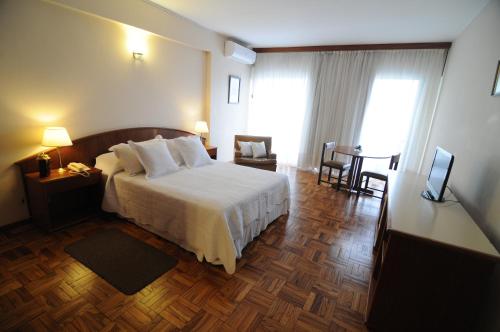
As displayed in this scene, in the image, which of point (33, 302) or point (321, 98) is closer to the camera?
point (33, 302)

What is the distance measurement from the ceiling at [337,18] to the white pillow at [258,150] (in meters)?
1.94

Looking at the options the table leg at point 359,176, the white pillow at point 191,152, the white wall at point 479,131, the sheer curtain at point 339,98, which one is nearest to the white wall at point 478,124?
the white wall at point 479,131

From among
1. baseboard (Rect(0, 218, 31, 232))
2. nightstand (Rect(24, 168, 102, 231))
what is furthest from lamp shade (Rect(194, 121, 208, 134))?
baseboard (Rect(0, 218, 31, 232))

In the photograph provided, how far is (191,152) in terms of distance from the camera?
3.21m

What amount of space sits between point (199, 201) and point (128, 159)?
1.16 meters

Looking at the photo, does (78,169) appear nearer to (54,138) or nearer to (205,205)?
(54,138)

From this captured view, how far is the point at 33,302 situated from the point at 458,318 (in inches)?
107

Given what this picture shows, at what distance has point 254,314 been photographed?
165cm

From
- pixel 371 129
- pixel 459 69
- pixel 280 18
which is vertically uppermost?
pixel 280 18

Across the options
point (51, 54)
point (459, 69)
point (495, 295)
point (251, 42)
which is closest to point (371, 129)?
point (459, 69)

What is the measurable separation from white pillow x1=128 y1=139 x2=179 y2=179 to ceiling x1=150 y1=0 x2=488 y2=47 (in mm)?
1913

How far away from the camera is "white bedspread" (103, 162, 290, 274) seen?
2025 millimetres

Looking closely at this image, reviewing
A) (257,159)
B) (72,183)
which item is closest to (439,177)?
(257,159)

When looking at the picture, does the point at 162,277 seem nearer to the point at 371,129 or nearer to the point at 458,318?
the point at 458,318
